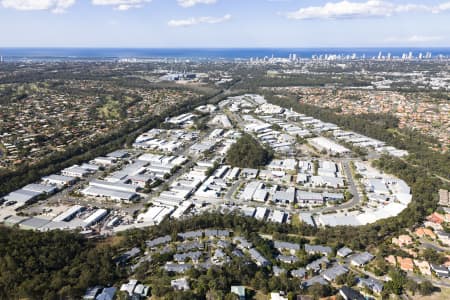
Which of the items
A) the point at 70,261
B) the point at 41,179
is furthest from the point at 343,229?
the point at 41,179

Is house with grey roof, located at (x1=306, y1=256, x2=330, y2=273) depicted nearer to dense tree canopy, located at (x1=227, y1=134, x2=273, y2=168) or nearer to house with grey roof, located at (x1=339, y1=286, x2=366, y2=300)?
house with grey roof, located at (x1=339, y1=286, x2=366, y2=300)

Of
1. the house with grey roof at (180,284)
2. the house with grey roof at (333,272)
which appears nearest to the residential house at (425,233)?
the house with grey roof at (333,272)

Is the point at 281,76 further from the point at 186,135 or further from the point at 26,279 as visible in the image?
the point at 26,279

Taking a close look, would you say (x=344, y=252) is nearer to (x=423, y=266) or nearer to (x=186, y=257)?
(x=423, y=266)

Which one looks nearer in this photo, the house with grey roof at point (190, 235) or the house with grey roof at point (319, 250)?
the house with grey roof at point (319, 250)

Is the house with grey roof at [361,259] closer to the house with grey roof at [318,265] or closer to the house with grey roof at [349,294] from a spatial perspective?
the house with grey roof at [318,265]

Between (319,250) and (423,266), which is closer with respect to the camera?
(423,266)

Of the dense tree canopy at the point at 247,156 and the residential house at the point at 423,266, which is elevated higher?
the dense tree canopy at the point at 247,156

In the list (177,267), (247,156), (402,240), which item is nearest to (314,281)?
(177,267)

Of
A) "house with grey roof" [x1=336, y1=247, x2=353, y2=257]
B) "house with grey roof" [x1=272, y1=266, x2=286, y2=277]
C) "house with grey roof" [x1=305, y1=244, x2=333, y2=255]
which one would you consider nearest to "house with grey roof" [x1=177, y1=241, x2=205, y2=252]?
"house with grey roof" [x1=272, y1=266, x2=286, y2=277]

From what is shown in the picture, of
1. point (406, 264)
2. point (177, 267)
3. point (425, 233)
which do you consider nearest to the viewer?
point (177, 267)

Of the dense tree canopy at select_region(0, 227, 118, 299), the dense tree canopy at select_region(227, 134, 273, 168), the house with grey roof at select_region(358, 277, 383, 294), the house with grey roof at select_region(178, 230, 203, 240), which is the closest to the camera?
the dense tree canopy at select_region(0, 227, 118, 299)
